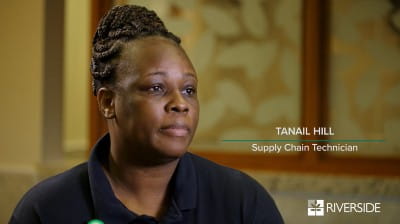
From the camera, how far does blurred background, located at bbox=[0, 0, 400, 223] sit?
1.07 meters

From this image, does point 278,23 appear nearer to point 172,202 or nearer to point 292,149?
point 292,149

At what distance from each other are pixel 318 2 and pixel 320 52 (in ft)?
0.35

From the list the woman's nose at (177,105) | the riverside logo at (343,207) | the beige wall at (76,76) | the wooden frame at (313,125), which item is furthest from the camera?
the beige wall at (76,76)

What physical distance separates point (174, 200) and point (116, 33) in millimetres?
209

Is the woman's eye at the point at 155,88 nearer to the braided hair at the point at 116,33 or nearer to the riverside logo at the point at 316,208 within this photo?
the braided hair at the point at 116,33

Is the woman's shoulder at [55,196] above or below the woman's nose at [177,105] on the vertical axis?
below

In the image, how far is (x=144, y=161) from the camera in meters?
0.65

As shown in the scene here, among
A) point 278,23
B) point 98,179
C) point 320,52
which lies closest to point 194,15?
point 278,23

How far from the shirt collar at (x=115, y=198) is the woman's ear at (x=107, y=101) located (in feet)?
0.21


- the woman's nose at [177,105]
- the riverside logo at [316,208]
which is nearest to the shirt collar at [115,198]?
the woman's nose at [177,105]

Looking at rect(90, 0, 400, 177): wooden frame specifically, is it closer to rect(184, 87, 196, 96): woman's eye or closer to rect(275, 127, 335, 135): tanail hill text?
rect(275, 127, 335, 135): tanail hill text

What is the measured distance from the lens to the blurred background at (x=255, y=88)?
1066 mm

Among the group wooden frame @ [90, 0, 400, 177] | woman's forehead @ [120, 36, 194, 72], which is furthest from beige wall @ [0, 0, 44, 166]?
woman's forehead @ [120, 36, 194, 72]

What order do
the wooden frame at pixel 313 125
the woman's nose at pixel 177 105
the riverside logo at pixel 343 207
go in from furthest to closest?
the wooden frame at pixel 313 125, the riverside logo at pixel 343 207, the woman's nose at pixel 177 105
